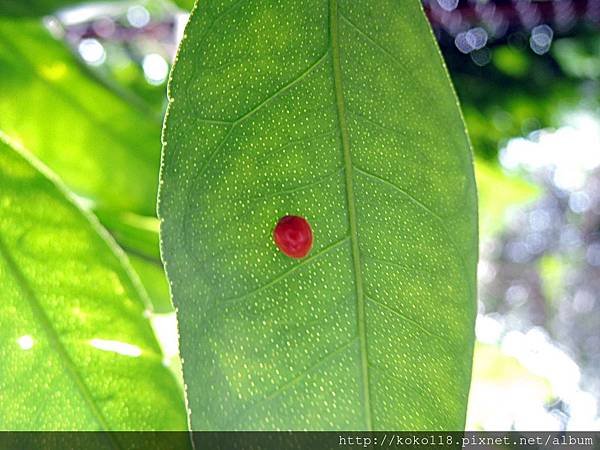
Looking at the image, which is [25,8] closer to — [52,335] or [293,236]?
[52,335]

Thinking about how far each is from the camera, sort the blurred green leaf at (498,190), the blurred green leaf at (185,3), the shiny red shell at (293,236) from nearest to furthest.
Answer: the shiny red shell at (293,236) → the blurred green leaf at (185,3) → the blurred green leaf at (498,190)

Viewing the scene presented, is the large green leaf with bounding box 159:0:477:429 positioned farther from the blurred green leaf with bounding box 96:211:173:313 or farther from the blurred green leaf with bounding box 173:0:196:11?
the blurred green leaf with bounding box 96:211:173:313

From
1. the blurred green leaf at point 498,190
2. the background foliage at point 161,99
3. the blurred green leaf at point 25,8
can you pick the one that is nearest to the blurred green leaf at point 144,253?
the background foliage at point 161,99

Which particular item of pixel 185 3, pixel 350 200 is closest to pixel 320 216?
pixel 350 200

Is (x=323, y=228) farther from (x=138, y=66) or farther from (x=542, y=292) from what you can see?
(x=542, y=292)

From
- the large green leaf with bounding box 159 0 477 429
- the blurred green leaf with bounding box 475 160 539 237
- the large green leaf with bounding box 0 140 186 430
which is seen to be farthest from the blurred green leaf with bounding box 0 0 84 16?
the blurred green leaf with bounding box 475 160 539 237

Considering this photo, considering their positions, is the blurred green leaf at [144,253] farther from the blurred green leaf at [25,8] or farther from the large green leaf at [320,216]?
the large green leaf at [320,216]
